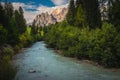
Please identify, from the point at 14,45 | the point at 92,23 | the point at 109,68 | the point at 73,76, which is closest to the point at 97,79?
the point at 73,76

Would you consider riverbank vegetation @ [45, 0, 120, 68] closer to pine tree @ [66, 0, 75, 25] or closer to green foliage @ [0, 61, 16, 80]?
pine tree @ [66, 0, 75, 25]

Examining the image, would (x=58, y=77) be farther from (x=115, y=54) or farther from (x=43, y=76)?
(x=115, y=54)

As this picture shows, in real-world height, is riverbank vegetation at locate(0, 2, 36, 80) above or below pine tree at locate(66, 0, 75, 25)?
below

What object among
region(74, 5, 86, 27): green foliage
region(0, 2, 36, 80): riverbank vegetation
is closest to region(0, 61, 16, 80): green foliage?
region(0, 2, 36, 80): riverbank vegetation

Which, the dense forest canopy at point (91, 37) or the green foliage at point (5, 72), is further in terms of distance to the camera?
the dense forest canopy at point (91, 37)

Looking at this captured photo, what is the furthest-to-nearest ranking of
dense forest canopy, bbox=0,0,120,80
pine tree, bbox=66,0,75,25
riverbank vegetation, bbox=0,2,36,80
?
1. pine tree, bbox=66,0,75,25
2. dense forest canopy, bbox=0,0,120,80
3. riverbank vegetation, bbox=0,2,36,80

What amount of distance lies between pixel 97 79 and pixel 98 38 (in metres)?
17.4

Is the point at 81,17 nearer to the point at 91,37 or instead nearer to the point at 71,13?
the point at 71,13

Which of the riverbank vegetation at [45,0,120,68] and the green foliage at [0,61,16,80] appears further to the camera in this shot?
the riverbank vegetation at [45,0,120,68]

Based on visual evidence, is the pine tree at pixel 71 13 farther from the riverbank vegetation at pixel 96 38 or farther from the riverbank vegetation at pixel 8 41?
the riverbank vegetation at pixel 8 41

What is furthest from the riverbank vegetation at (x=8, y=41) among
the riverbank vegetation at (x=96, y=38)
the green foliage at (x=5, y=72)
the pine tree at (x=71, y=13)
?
the pine tree at (x=71, y=13)

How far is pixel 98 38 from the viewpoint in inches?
2111

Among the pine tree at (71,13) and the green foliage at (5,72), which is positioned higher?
the pine tree at (71,13)

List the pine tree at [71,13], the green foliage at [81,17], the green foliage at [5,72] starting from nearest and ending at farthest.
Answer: the green foliage at [5,72] → the green foliage at [81,17] → the pine tree at [71,13]
